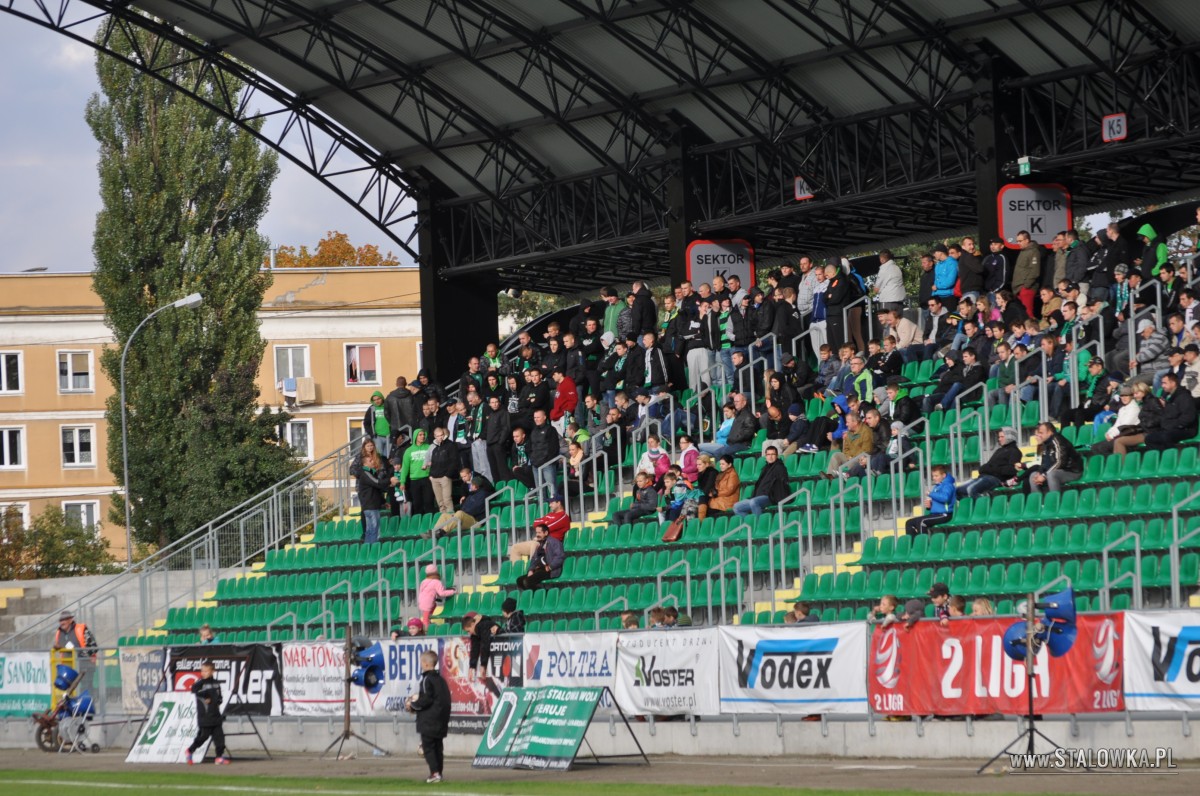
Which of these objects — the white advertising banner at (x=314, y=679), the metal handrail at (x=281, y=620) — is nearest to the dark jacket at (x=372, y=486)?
the metal handrail at (x=281, y=620)

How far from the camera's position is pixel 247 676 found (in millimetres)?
23781

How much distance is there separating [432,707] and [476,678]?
9.27 ft

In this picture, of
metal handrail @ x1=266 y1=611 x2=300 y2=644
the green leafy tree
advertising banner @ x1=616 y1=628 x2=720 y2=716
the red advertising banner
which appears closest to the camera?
the red advertising banner

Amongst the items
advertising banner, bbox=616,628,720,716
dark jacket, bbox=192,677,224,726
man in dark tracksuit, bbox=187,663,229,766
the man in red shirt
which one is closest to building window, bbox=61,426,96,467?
the man in red shirt

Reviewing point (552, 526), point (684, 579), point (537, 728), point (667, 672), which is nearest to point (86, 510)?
point (552, 526)

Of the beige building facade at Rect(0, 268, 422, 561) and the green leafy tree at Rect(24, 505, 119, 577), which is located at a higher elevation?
the beige building facade at Rect(0, 268, 422, 561)

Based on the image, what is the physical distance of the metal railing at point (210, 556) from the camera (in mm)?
34219

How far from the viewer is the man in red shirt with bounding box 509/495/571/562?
2656cm

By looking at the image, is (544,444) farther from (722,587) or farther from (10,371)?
(10,371)

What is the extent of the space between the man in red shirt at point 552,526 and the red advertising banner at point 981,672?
952 cm

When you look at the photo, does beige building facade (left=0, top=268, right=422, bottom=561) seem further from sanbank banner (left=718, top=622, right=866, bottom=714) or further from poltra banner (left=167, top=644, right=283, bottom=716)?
sanbank banner (left=718, top=622, right=866, bottom=714)

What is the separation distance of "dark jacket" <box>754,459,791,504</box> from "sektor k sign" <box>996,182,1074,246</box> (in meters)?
6.51

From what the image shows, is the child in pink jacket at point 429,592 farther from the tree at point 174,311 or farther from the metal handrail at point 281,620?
the tree at point 174,311

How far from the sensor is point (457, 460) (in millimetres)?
30328
